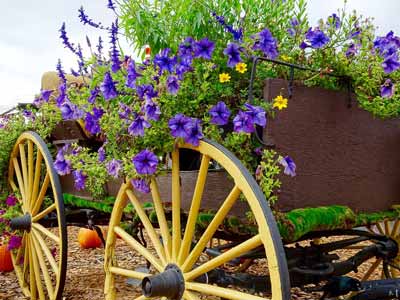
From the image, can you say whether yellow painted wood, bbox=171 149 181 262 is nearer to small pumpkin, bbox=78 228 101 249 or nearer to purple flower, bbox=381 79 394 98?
purple flower, bbox=381 79 394 98

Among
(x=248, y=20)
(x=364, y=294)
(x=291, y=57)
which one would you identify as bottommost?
(x=364, y=294)

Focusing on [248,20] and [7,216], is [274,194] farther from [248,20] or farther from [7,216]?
[7,216]

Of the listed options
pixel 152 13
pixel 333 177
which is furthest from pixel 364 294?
pixel 152 13

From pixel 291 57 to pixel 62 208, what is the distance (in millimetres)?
1335

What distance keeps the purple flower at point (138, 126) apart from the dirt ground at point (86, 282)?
146cm

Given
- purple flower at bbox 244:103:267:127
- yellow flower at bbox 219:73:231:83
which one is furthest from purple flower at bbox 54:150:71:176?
purple flower at bbox 244:103:267:127

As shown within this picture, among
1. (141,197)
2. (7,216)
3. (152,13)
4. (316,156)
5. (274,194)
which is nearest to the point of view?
(274,194)

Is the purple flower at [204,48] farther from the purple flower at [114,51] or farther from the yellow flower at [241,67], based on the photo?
the purple flower at [114,51]

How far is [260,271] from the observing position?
4238 mm

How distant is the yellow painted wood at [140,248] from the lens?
6.13ft

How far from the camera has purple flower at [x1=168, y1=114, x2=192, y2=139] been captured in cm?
165

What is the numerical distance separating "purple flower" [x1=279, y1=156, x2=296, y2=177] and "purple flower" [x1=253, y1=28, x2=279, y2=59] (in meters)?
0.38

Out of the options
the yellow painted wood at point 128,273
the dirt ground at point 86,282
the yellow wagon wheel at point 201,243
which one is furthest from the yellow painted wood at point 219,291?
the dirt ground at point 86,282

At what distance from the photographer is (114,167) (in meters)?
1.84
